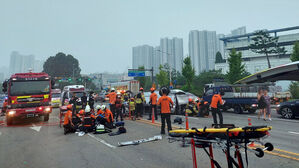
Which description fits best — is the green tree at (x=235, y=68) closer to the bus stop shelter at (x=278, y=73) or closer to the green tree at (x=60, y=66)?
the bus stop shelter at (x=278, y=73)

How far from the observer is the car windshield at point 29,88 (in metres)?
11.5

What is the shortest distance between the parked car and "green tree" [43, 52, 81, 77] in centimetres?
8225

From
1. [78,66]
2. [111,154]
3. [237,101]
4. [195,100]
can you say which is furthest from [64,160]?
[78,66]

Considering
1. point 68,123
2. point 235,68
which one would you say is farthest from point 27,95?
point 235,68

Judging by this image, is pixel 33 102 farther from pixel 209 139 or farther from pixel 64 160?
pixel 209 139

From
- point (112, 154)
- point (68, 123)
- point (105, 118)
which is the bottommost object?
point (112, 154)

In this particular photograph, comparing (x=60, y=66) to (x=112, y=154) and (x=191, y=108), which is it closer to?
(x=191, y=108)

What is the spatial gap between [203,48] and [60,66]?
9347cm

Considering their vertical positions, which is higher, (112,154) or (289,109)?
(289,109)

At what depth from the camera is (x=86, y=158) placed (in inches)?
208

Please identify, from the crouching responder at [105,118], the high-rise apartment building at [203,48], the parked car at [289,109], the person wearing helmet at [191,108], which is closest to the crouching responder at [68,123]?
the crouching responder at [105,118]

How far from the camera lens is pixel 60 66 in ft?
276

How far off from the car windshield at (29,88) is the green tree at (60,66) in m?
75.9

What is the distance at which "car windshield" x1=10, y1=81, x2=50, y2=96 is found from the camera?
37.7 ft
